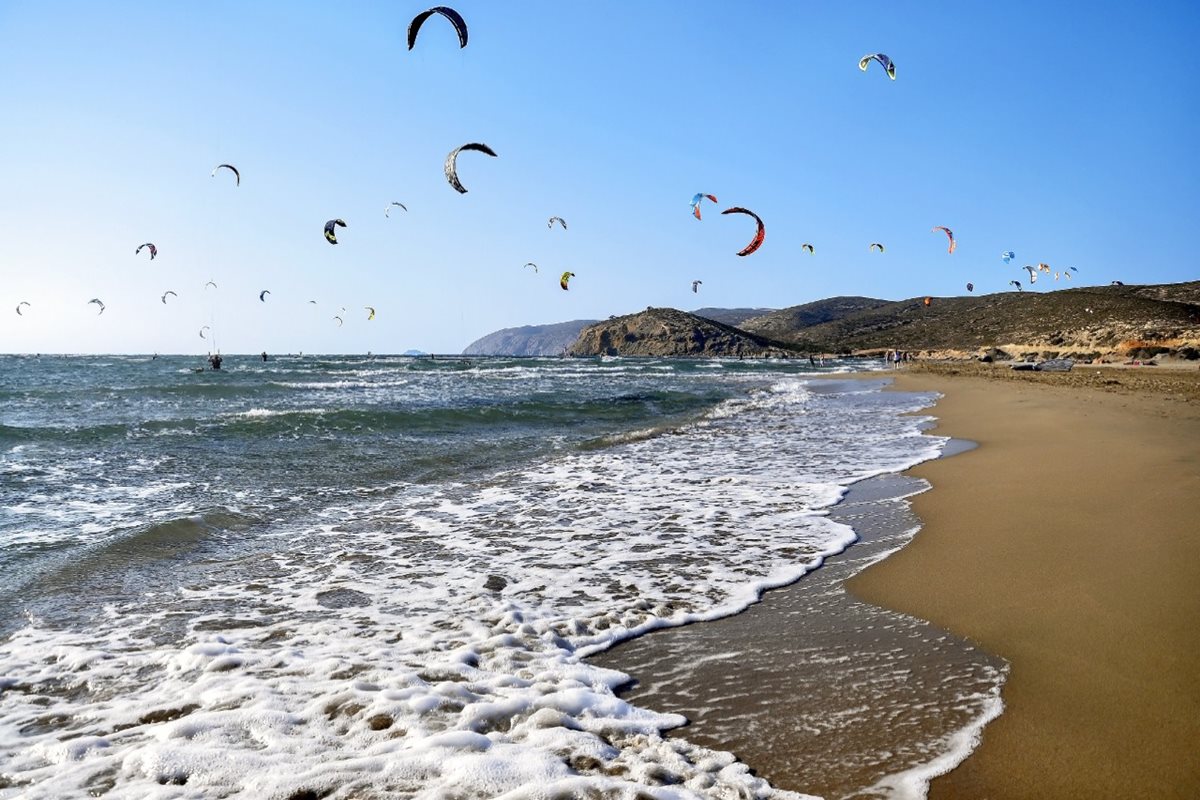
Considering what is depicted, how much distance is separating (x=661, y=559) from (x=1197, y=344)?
44843 millimetres

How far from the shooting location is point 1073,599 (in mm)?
4223

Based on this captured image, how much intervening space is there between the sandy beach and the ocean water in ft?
0.83

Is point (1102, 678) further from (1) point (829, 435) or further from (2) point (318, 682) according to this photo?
(1) point (829, 435)

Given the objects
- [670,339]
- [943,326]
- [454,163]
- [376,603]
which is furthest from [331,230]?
[670,339]

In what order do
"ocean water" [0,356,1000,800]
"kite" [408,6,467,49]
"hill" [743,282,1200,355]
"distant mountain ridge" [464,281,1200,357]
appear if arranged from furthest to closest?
"distant mountain ridge" [464,281,1200,357], "hill" [743,282,1200,355], "kite" [408,6,467,49], "ocean water" [0,356,1000,800]

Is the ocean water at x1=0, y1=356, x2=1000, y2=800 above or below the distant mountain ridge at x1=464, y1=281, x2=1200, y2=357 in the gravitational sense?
below

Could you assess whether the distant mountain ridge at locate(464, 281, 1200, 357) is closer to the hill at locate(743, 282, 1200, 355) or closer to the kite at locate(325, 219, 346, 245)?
the hill at locate(743, 282, 1200, 355)

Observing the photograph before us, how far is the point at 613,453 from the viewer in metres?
12.0

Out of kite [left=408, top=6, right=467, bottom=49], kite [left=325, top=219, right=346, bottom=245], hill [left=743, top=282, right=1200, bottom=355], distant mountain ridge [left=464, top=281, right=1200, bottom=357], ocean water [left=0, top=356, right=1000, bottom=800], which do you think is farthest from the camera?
distant mountain ridge [left=464, top=281, right=1200, bottom=357]

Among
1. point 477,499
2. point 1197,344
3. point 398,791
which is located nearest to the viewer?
point 398,791

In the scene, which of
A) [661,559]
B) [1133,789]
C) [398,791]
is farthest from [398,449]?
[1133,789]

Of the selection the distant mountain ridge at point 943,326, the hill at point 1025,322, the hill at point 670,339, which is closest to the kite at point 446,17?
the distant mountain ridge at point 943,326

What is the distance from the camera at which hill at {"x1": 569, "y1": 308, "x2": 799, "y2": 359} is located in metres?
123

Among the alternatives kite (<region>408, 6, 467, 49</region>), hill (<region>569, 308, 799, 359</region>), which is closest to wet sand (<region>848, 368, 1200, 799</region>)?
kite (<region>408, 6, 467, 49</region>)
